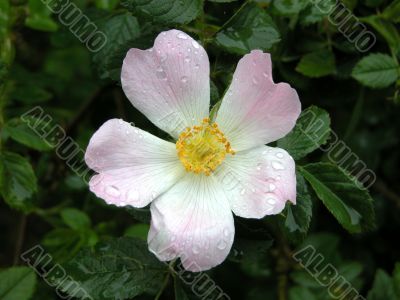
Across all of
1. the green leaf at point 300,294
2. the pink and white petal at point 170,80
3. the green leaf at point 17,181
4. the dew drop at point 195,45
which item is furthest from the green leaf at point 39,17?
the green leaf at point 300,294

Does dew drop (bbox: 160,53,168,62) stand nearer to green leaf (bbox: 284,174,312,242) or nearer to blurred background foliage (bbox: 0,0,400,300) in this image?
blurred background foliage (bbox: 0,0,400,300)

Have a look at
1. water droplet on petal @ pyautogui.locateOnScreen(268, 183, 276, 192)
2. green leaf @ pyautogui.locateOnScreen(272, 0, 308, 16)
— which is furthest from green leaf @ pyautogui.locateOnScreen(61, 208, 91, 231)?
green leaf @ pyautogui.locateOnScreen(272, 0, 308, 16)

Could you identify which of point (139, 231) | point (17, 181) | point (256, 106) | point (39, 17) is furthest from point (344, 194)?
point (39, 17)

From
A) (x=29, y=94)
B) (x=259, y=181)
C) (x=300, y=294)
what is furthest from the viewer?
(x=29, y=94)

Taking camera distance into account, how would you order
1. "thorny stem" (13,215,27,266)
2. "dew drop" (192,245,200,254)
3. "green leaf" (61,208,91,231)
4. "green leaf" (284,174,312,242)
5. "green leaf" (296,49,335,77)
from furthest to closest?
"thorny stem" (13,215,27,266)
"green leaf" (61,208,91,231)
"green leaf" (296,49,335,77)
"green leaf" (284,174,312,242)
"dew drop" (192,245,200,254)

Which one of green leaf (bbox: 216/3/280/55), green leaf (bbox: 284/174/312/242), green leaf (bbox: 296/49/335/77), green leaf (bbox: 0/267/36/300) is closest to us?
green leaf (bbox: 284/174/312/242)

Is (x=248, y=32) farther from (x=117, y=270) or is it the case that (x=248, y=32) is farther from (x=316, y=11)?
(x=117, y=270)

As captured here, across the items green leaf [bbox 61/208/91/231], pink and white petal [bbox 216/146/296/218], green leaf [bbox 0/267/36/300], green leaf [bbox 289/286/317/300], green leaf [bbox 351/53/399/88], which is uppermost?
green leaf [bbox 351/53/399/88]
